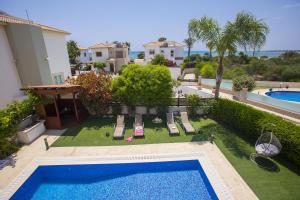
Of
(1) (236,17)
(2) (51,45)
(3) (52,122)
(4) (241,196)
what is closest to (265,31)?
(1) (236,17)

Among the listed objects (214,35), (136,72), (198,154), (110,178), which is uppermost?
(214,35)

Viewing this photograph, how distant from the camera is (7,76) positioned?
15.2 meters

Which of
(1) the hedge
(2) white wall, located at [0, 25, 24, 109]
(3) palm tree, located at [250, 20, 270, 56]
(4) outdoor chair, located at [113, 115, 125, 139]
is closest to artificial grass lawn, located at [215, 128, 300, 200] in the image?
(1) the hedge

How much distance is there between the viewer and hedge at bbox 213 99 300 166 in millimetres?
9047

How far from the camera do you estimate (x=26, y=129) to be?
41.0ft

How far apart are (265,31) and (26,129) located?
19007 millimetres

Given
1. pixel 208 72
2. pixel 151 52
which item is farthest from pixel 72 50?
pixel 208 72

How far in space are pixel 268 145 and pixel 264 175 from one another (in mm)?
1821

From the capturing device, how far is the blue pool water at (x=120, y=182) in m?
8.06

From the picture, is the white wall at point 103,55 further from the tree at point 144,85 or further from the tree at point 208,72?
the tree at point 144,85

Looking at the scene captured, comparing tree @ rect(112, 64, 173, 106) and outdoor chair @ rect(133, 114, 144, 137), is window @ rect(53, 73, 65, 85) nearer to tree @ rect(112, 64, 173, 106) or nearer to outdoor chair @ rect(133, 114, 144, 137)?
tree @ rect(112, 64, 173, 106)

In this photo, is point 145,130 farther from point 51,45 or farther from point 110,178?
point 51,45

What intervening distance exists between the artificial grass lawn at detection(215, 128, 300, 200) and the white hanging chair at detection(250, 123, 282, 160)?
0.74 meters

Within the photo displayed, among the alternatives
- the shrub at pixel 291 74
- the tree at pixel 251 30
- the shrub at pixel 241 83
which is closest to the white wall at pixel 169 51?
the shrub at pixel 291 74
